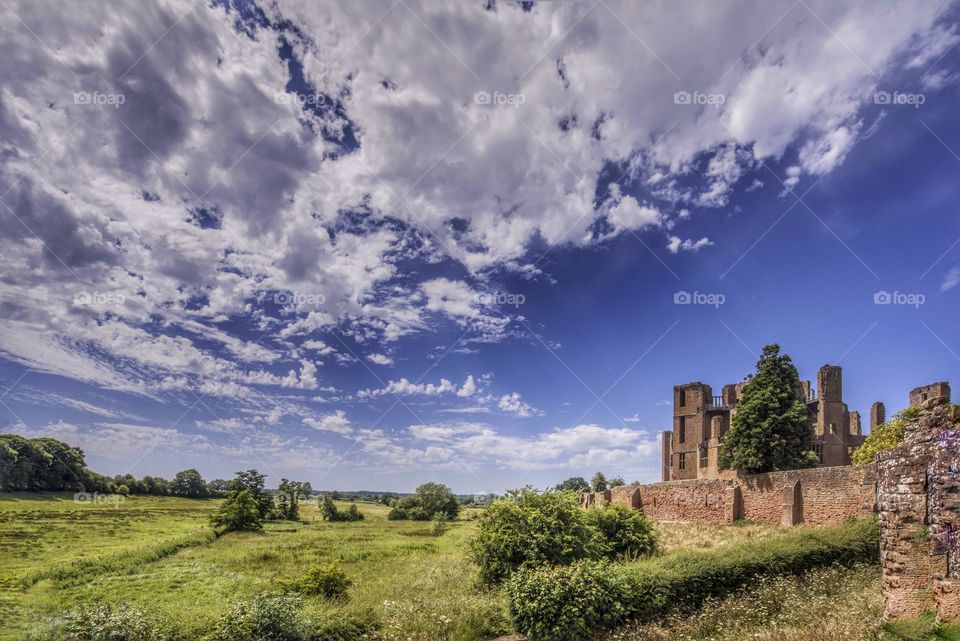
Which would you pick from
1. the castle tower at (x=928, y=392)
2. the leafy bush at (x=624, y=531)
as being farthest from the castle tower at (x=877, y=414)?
the leafy bush at (x=624, y=531)

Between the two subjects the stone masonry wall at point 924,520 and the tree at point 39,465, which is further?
the tree at point 39,465

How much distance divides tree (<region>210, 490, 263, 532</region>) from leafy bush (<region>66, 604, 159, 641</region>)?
126 ft

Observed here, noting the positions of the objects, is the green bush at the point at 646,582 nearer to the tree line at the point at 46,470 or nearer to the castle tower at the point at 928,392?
the castle tower at the point at 928,392

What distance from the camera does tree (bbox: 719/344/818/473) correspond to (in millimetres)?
29750

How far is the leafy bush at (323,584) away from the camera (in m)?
16.7

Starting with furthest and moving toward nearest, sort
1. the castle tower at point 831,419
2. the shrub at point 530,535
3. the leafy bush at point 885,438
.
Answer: the castle tower at point 831,419
the leafy bush at point 885,438
the shrub at point 530,535

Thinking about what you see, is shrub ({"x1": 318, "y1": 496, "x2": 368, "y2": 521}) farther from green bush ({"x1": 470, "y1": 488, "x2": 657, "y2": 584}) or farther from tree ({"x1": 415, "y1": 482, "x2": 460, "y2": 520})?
green bush ({"x1": 470, "y1": 488, "x2": 657, "y2": 584})

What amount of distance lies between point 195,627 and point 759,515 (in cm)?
2481

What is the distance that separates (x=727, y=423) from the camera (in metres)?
44.7

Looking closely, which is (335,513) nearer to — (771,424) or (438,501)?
(438,501)

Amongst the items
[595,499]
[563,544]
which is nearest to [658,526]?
[595,499]

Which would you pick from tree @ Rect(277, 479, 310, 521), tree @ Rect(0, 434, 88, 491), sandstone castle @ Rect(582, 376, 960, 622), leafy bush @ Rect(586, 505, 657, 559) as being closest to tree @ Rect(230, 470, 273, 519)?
tree @ Rect(277, 479, 310, 521)

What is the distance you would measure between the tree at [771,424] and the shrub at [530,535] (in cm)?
1684

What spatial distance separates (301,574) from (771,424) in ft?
92.3
